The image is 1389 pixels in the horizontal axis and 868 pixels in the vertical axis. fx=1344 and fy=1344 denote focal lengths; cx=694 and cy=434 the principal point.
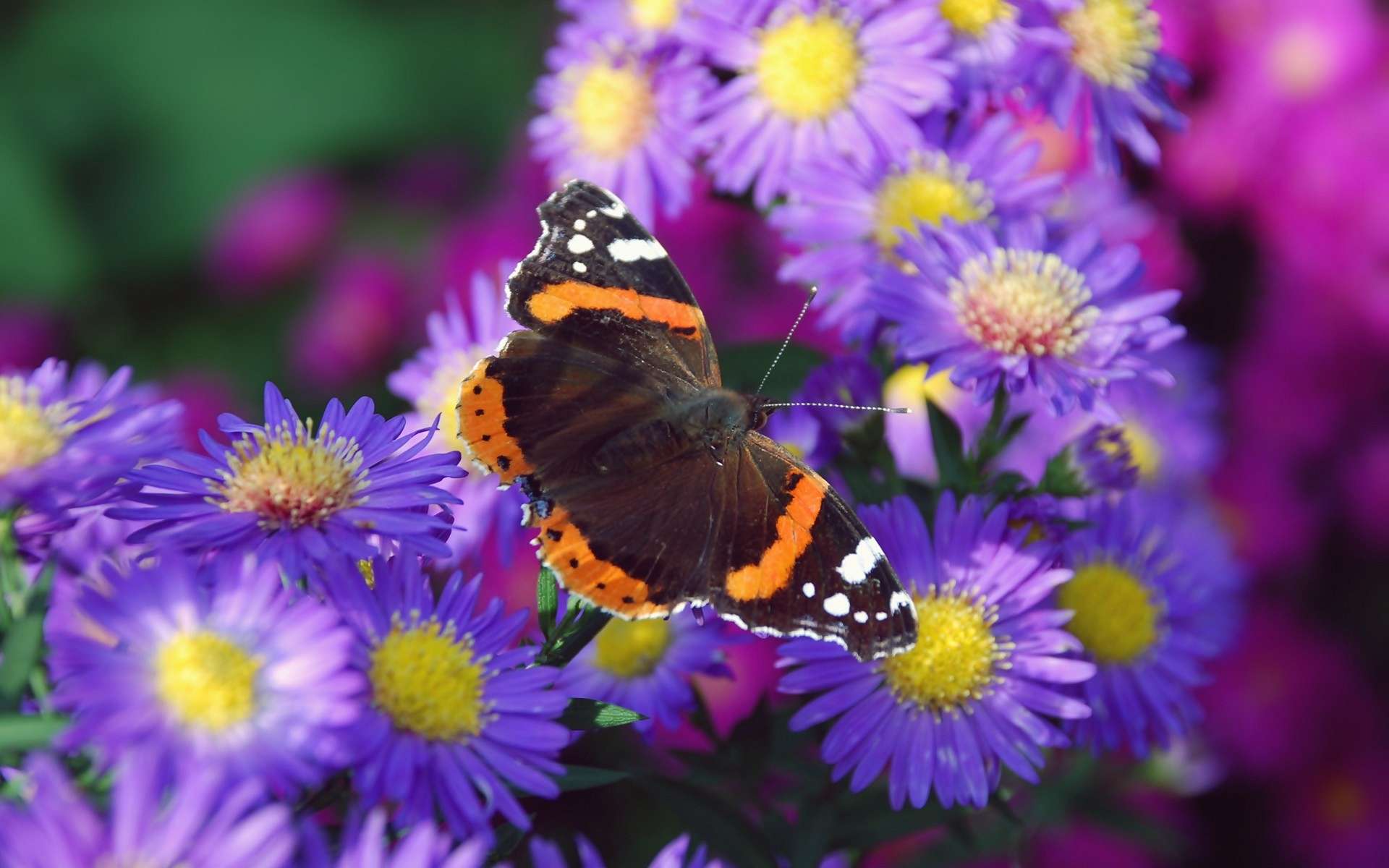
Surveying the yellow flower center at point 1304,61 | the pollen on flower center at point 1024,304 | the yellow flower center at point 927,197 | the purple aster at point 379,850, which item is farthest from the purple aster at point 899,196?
the yellow flower center at point 1304,61

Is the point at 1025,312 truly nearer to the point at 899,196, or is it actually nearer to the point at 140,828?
the point at 899,196

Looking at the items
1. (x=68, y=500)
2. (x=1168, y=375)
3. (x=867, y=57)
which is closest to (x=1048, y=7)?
(x=867, y=57)

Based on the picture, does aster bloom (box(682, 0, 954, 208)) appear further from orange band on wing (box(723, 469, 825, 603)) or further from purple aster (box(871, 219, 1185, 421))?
orange band on wing (box(723, 469, 825, 603))

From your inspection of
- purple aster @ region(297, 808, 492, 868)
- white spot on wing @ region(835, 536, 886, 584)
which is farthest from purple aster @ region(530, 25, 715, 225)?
purple aster @ region(297, 808, 492, 868)

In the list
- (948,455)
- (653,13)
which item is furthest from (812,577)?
(653,13)

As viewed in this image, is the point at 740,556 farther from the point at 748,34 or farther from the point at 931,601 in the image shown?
the point at 748,34
